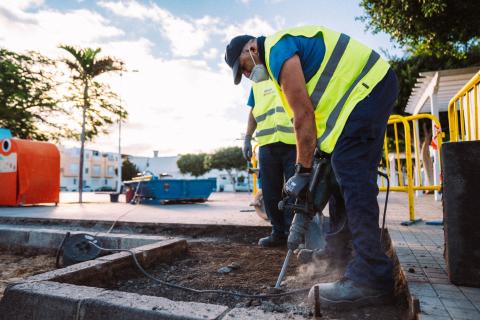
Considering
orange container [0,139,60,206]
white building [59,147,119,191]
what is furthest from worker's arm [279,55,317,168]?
white building [59,147,119,191]

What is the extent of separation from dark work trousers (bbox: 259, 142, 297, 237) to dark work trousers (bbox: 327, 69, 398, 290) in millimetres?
1742

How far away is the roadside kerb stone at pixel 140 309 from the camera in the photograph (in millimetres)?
1552

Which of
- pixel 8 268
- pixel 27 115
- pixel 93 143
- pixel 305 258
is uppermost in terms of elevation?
pixel 27 115

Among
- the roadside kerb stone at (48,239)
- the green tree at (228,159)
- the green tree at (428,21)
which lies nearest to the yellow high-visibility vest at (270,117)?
the roadside kerb stone at (48,239)

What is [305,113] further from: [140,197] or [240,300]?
[140,197]

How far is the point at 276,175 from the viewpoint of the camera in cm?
388

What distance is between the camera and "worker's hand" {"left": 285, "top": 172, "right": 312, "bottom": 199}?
2.03m

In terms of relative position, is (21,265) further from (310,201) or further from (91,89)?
(91,89)

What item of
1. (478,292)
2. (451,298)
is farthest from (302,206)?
(478,292)

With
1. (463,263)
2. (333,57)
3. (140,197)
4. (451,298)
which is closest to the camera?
(451,298)

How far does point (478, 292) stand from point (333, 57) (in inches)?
58.1

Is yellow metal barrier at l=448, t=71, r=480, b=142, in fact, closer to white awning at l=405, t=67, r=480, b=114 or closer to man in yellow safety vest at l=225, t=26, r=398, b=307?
man in yellow safety vest at l=225, t=26, r=398, b=307

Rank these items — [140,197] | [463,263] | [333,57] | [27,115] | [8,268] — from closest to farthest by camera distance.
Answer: [463,263]
[333,57]
[8,268]
[140,197]
[27,115]

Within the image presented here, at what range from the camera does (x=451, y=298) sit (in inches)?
67.3
